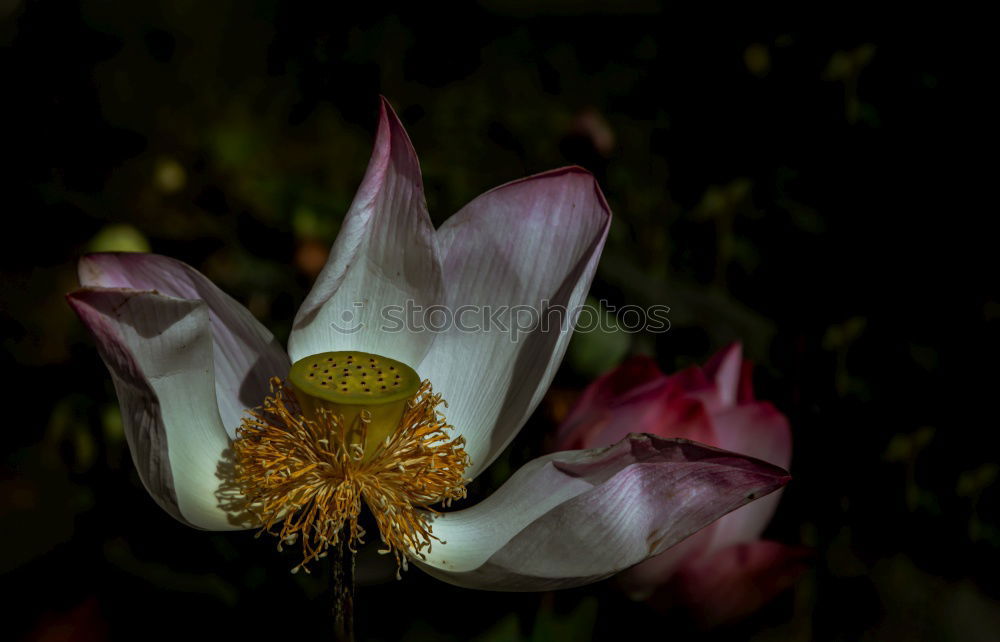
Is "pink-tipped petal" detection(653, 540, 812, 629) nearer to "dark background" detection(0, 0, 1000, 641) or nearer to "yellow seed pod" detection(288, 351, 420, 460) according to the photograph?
"dark background" detection(0, 0, 1000, 641)

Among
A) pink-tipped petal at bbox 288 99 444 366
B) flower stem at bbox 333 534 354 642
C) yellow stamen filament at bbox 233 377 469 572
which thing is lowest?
flower stem at bbox 333 534 354 642

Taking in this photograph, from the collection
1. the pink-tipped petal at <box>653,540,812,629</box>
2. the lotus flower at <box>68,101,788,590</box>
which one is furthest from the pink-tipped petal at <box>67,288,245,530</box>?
the pink-tipped petal at <box>653,540,812,629</box>

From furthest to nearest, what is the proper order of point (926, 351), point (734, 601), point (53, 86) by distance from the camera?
point (53, 86) < point (926, 351) < point (734, 601)

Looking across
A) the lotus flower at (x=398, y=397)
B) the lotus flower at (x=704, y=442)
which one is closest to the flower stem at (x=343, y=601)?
the lotus flower at (x=398, y=397)

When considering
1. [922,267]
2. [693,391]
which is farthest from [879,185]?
[693,391]

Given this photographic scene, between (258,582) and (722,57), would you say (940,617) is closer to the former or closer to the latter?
(258,582)
